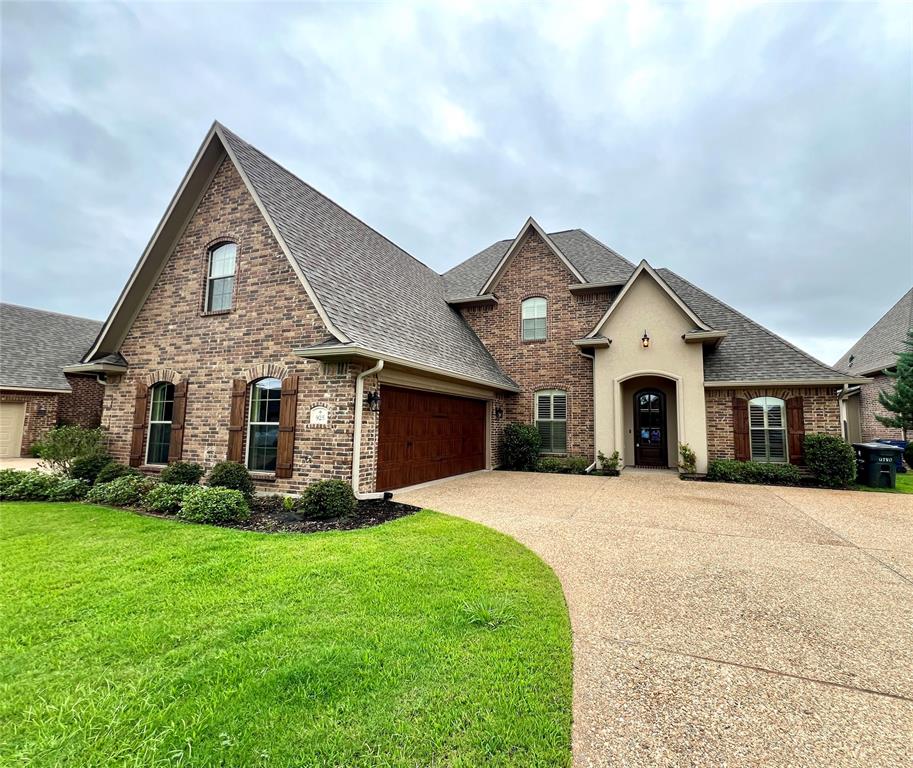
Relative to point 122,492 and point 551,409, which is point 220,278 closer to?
point 122,492

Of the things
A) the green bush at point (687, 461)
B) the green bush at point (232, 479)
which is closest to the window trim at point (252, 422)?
the green bush at point (232, 479)

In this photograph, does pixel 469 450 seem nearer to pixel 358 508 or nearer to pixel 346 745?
pixel 358 508

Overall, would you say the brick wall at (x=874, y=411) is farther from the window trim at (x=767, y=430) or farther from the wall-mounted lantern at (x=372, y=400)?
the wall-mounted lantern at (x=372, y=400)

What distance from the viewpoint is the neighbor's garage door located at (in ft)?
50.6

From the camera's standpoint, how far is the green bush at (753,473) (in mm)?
11031

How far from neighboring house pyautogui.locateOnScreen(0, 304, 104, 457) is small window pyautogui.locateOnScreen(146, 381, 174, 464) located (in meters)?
6.52

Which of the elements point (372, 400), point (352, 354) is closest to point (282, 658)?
point (352, 354)

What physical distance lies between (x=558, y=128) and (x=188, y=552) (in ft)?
60.4

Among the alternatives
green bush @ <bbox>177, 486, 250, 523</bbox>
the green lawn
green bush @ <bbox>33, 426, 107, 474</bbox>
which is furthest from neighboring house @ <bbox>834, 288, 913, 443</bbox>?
green bush @ <bbox>33, 426, 107, 474</bbox>

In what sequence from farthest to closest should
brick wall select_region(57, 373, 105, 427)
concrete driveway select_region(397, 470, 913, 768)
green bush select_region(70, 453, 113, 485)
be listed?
brick wall select_region(57, 373, 105, 427) → green bush select_region(70, 453, 113, 485) → concrete driveway select_region(397, 470, 913, 768)

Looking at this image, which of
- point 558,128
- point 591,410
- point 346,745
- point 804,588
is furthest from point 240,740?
point 558,128

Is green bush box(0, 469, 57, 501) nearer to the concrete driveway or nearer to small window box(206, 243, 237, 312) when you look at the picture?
small window box(206, 243, 237, 312)

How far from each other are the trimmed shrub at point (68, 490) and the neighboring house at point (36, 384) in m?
7.62

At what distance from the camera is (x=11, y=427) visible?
51.3 feet
